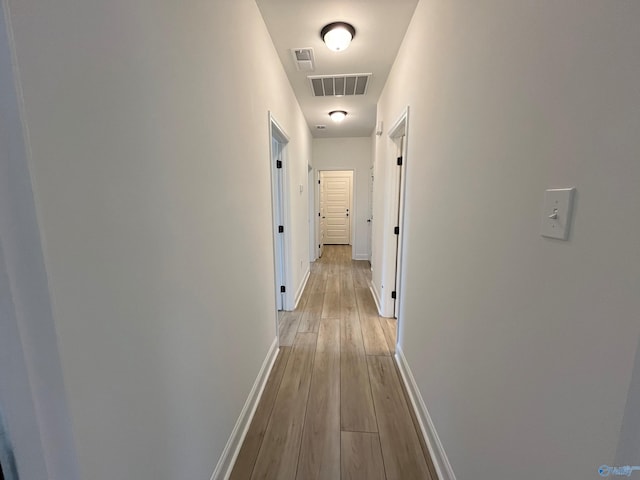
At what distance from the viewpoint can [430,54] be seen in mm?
1541

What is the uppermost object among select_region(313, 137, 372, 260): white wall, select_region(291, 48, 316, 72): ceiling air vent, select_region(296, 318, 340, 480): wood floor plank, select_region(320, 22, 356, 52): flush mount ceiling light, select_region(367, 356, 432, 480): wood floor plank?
select_region(291, 48, 316, 72): ceiling air vent

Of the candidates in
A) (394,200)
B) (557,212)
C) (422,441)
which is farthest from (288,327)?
(557,212)

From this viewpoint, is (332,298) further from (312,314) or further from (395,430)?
(395,430)

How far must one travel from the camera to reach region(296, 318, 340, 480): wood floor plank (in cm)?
135

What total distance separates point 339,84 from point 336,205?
4649mm

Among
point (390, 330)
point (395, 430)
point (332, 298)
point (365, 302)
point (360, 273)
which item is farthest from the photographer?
point (360, 273)

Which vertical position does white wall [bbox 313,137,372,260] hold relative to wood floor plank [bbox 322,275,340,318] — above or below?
above

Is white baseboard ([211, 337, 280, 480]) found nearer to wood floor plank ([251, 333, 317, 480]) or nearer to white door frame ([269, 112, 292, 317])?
wood floor plank ([251, 333, 317, 480])

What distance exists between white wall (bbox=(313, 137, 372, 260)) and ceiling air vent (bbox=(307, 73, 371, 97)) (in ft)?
8.01

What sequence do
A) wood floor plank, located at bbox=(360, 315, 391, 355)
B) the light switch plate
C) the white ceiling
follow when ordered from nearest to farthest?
the light switch plate < the white ceiling < wood floor plank, located at bbox=(360, 315, 391, 355)

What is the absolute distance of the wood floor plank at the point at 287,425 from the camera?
1.36 m

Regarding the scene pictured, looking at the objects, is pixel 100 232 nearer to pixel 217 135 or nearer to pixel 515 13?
pixel 217 135

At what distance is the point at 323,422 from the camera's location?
1630mm

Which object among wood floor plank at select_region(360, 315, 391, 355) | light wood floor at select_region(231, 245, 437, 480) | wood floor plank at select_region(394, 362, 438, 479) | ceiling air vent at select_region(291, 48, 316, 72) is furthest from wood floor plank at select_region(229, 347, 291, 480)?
ceiling air vent at select_region(291, 48, 316, 72)
